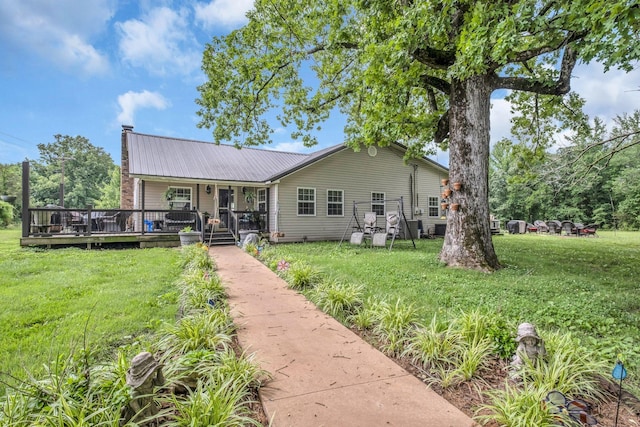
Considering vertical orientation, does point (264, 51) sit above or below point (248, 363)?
above

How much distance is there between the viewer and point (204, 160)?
1455cm

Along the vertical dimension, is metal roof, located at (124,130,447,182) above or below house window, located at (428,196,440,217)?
above

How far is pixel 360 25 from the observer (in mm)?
8492

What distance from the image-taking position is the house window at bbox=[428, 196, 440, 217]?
53.8 ft

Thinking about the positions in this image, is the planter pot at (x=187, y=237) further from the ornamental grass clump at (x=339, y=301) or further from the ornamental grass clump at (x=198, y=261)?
the ornamental grass clump at (x=339, y=301)

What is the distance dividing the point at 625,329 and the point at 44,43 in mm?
28571

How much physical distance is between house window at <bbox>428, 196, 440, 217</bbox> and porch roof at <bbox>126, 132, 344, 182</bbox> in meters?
6.06

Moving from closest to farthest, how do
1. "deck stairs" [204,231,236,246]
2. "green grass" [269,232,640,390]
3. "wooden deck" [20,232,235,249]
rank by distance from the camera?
"green grass" [269,232,640,390]
"wooden deck" [20,232,235,249]
"deck stairs" [204,231,236,246]

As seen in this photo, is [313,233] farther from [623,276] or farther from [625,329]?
[625,329]

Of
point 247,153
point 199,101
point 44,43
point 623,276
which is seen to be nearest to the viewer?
point 623,276

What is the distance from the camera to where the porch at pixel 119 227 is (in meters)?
9.80

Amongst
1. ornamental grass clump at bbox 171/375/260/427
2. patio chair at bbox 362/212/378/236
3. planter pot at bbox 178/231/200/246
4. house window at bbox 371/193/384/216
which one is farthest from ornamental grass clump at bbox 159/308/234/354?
house window at bbox 371/193/384/216

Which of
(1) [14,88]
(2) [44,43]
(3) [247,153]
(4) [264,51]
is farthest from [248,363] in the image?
(1) [14,88]

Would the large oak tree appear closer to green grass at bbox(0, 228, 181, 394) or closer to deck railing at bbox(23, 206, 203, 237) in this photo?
deck railing at bbox(23, 206, 203, 237)
